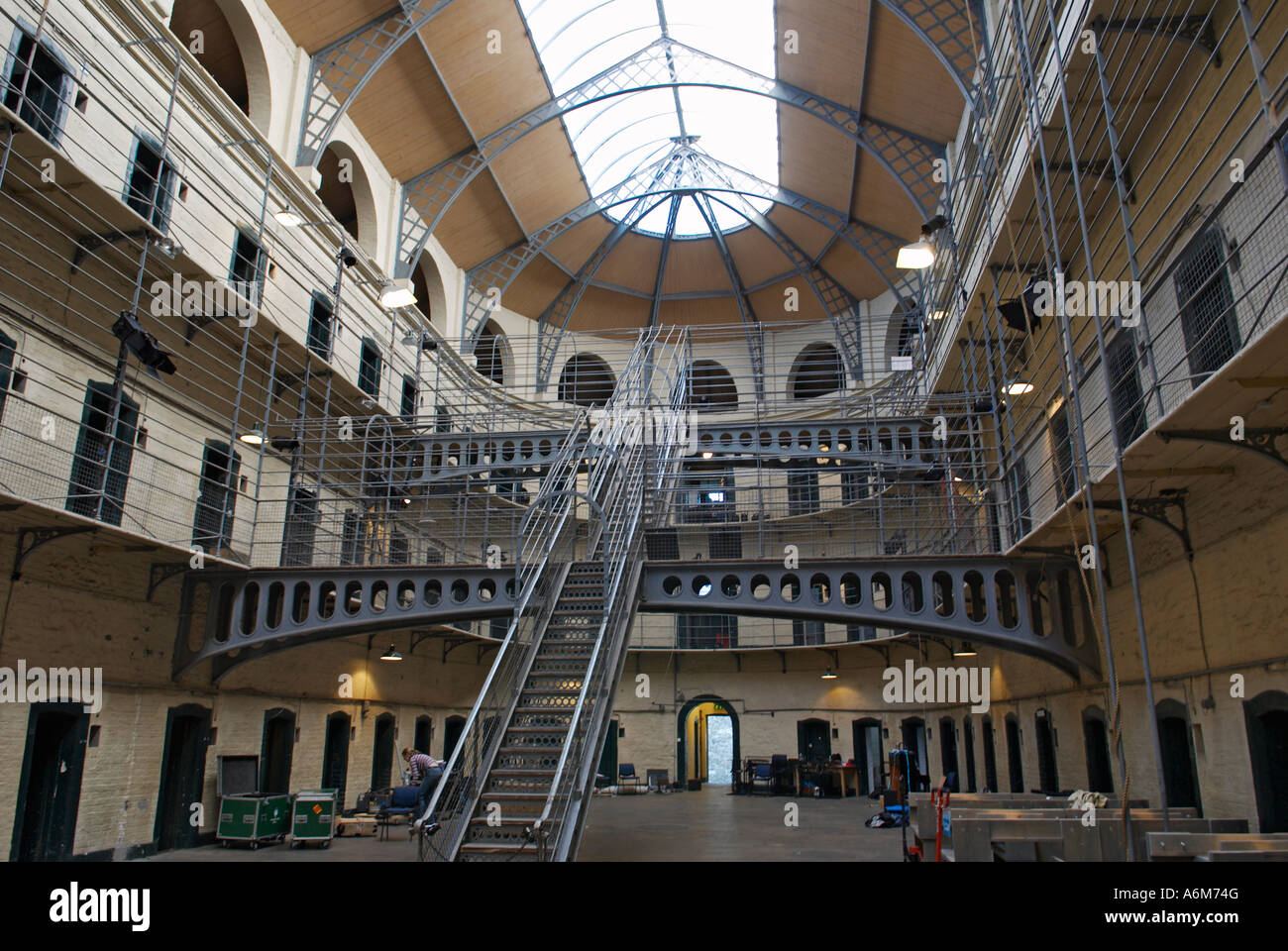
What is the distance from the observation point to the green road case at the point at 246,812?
10438 millimetres

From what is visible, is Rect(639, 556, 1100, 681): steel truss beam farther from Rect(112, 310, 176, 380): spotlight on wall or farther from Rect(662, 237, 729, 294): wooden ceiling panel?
Rect(662, 237, 729, 294): wooden ceiling panel

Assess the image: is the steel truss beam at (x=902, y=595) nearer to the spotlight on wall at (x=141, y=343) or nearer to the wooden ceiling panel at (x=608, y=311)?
the spotlight on wall at (x=141, y=343)

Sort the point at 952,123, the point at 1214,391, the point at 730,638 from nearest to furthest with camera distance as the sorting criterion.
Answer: the point at 1214,391
the point at 952,123
the point at 730,638

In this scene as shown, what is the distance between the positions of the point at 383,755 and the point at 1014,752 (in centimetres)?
1102

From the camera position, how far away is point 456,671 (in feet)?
63.9

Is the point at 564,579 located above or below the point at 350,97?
below

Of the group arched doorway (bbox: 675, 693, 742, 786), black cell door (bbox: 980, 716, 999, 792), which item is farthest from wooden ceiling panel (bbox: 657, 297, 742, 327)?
black cell door (bbox: 980, 716, 999, 792)

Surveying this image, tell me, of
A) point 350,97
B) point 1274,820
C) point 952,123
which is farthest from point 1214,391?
point 350,97

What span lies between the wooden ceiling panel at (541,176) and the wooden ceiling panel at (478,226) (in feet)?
0.97

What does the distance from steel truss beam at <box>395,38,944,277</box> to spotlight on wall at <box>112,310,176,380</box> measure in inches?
309

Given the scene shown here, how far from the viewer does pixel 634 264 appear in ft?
76.3

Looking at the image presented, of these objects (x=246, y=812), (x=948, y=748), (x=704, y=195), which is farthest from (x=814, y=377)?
(x=246, y=812)
